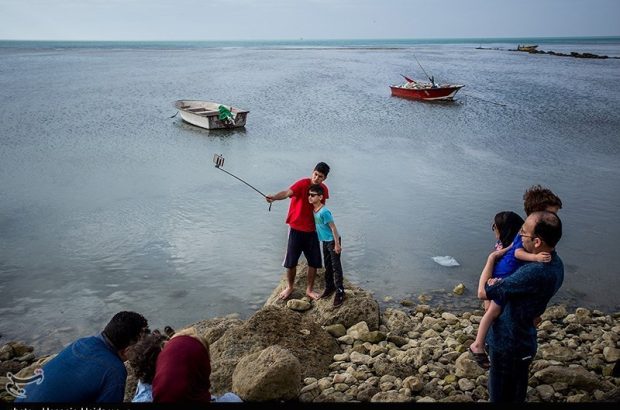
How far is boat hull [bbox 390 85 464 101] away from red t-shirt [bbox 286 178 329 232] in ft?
85.3

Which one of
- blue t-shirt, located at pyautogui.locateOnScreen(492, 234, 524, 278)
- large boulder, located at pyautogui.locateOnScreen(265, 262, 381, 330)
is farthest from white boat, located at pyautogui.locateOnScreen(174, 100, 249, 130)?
blue t-shirt, located at pyautogui.locateOnScreen(492, 234, 524, 278)

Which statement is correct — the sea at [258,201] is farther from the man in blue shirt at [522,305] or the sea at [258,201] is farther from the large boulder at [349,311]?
the man in blue shirt at [522,305]

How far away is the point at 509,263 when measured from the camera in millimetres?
3756

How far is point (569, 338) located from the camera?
20.6 ft

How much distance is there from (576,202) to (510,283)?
1062 centimetres

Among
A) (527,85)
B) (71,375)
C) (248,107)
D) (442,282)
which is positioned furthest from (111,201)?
(527,85)

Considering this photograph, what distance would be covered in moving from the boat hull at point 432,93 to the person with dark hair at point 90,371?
96.5 feet

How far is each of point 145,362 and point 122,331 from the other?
303 mm

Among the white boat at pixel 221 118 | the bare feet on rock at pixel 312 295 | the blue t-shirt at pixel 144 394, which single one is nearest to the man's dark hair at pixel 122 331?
the blue t-shirt at pixel 144 394

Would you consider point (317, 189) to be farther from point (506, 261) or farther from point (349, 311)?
point (506, 261)

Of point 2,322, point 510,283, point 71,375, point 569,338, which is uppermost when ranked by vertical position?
point 510,283

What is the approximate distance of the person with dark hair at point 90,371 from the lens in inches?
137

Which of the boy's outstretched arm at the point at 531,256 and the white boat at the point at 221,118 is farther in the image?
the white boat at the point at 221,118

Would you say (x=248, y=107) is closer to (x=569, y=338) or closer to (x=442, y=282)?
(x=442, y=282)
